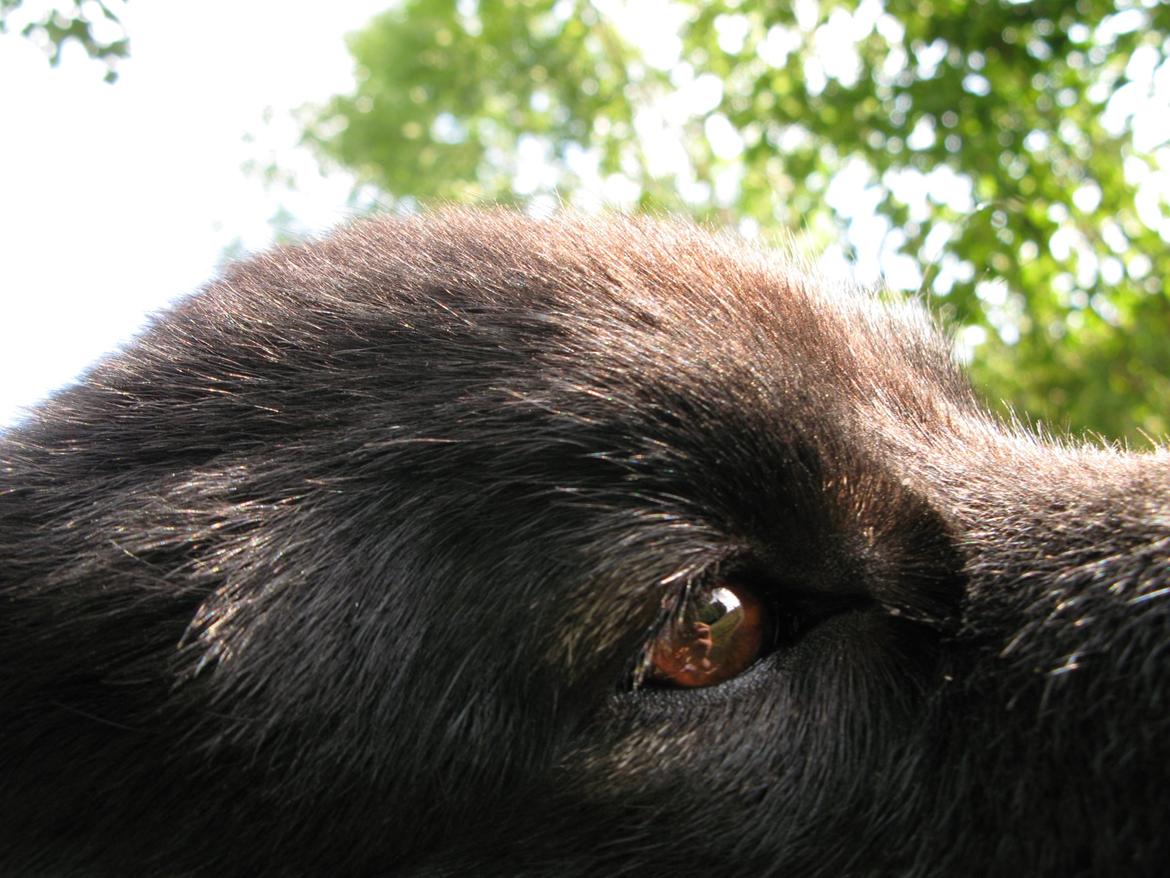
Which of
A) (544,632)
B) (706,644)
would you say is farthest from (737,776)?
(544,632)

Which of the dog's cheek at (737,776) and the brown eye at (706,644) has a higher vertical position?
the brown eye at (706,644)

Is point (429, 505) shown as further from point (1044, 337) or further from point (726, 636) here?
point (1044, 337)

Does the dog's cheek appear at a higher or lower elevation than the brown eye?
lower

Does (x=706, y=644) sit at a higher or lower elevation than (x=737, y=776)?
higher

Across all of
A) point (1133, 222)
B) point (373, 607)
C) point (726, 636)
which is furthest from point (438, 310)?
point (1133, 222)

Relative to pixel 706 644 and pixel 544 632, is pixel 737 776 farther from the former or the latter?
pixel 544 632
